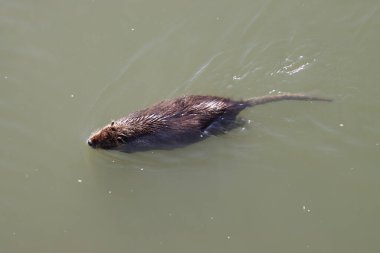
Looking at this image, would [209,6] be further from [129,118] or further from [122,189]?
[122,189]

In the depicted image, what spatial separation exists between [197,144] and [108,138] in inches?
45.9

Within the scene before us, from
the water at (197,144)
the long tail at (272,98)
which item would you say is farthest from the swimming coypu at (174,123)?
the water at (197,144)

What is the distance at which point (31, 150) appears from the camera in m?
7.82

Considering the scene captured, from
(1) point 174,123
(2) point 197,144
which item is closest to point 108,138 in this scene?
(1) point 174,123

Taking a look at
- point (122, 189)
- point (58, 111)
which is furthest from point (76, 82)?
point (122, 189)

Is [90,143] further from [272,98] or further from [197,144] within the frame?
[272,98]

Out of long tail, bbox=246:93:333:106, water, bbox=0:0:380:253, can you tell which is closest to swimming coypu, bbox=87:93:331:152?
long tail, bbox=246:93:333:106

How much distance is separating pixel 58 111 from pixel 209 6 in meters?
2.71

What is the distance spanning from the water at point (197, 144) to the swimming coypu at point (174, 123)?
26 centimetres

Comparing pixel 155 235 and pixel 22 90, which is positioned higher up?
pixel 22 90

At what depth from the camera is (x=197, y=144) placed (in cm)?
756

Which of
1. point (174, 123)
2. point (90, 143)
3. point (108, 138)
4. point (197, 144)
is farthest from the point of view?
point (197, 144)

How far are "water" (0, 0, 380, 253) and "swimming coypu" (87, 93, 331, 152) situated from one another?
26cm

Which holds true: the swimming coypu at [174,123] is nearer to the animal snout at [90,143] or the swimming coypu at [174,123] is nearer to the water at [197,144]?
the animal snout at [90,143]
